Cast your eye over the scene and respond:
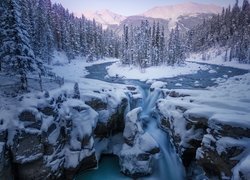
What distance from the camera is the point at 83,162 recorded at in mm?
19344

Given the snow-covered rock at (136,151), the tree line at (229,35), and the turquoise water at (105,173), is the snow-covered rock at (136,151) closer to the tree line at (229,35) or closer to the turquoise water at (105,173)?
the turquoise water at (105,173)

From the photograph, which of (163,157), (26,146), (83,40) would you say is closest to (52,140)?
(26,146)

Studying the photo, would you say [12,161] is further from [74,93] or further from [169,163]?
[169,163]

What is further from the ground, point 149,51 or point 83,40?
point 83,40

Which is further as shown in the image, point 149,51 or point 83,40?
point 83,40

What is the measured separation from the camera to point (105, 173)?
64.8 ft

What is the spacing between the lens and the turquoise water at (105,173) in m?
19.2

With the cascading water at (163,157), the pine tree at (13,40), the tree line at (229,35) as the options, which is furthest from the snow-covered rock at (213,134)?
the tree line at (229,35)

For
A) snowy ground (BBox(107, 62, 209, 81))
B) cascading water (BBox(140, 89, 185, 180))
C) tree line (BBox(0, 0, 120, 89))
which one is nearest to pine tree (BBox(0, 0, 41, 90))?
tree line (BBox(0, 0, 120, 89))

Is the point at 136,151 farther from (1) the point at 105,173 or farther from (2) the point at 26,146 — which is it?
(2) the point at 26,146

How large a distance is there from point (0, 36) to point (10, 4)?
298 cm

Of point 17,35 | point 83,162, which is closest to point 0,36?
point 17,35

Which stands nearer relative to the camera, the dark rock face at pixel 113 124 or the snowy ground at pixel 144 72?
the dark rock face at pixel 113 124

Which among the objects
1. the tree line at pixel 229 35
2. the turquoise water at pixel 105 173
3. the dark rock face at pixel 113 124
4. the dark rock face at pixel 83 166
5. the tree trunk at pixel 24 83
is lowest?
the turquoise water at pixel 105 173
